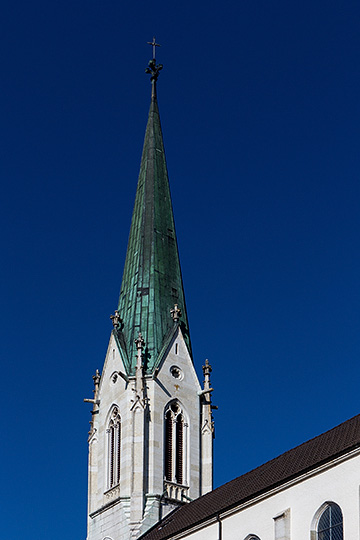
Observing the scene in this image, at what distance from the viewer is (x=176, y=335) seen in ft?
192

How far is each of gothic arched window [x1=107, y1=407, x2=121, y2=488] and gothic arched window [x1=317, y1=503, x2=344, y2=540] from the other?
21076 mm

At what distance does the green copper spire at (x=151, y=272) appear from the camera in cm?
5828

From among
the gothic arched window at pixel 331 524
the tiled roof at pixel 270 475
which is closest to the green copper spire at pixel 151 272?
the tiled roof at pixel 270 475

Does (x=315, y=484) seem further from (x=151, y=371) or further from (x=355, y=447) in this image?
(x=151, y=371)

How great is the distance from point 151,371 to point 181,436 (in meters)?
3.78

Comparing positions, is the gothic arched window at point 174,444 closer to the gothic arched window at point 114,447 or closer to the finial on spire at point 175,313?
the gothic arched window at point 114,447

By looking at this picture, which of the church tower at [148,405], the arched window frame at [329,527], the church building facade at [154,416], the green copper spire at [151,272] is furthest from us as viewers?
the green copper spire at [151,272]

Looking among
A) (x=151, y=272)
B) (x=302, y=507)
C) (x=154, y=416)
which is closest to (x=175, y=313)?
(x=151, y=272)

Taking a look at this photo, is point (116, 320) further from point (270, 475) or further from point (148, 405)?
point (270, 475)

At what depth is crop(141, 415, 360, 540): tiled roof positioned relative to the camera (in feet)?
118

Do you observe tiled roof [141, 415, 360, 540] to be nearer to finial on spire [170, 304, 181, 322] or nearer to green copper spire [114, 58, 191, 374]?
green copper spire [114, 58, 191, 374]

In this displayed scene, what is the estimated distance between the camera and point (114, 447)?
184 feet

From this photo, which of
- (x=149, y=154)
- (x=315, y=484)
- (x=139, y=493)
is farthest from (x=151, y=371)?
(x=315, y=484)

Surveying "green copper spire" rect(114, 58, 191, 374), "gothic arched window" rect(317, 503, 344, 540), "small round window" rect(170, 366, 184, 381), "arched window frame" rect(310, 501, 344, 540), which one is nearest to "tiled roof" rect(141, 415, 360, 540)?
"arched window frame" rect(310, 501, 344, 540)
